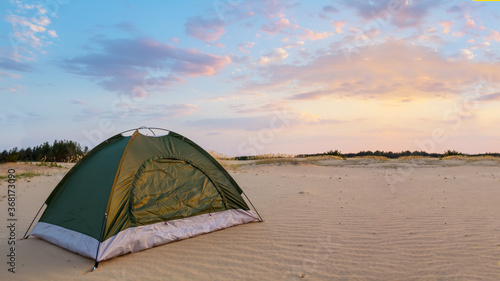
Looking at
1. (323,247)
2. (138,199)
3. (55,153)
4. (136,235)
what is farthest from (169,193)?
(55,153)

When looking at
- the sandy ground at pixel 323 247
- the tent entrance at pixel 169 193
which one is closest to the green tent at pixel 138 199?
the tent entrance at pixel 169 193

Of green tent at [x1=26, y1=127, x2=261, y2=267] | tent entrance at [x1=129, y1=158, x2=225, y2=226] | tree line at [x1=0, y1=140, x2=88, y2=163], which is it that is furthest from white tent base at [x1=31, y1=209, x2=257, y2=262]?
tree line at [x1=0, y1=140, x2=88, y2=163]

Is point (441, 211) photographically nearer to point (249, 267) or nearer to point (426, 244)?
point (426, 244)

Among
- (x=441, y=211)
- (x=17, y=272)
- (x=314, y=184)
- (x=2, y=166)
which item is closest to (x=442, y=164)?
(x=314, y=184)

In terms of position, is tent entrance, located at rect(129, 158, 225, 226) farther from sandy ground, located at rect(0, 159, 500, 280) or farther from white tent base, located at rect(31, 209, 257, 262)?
sandy ground, located at rect(0, 159, 500, 280)

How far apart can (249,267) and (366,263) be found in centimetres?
188

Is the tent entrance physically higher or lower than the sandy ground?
higher

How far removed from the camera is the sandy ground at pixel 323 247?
5.45 m

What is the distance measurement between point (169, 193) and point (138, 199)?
68cm

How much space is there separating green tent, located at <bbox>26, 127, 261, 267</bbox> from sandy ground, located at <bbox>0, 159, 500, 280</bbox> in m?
0.25

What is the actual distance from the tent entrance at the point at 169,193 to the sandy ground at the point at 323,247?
0.59 meters

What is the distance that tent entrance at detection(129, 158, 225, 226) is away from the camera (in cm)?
667

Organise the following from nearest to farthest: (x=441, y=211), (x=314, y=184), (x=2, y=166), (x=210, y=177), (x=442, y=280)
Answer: (x=442, y=280), (x=210, y=177), (x=441, y=211), (x=314, y=184), (x=2, y=166)

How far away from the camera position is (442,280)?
16.7 ft
